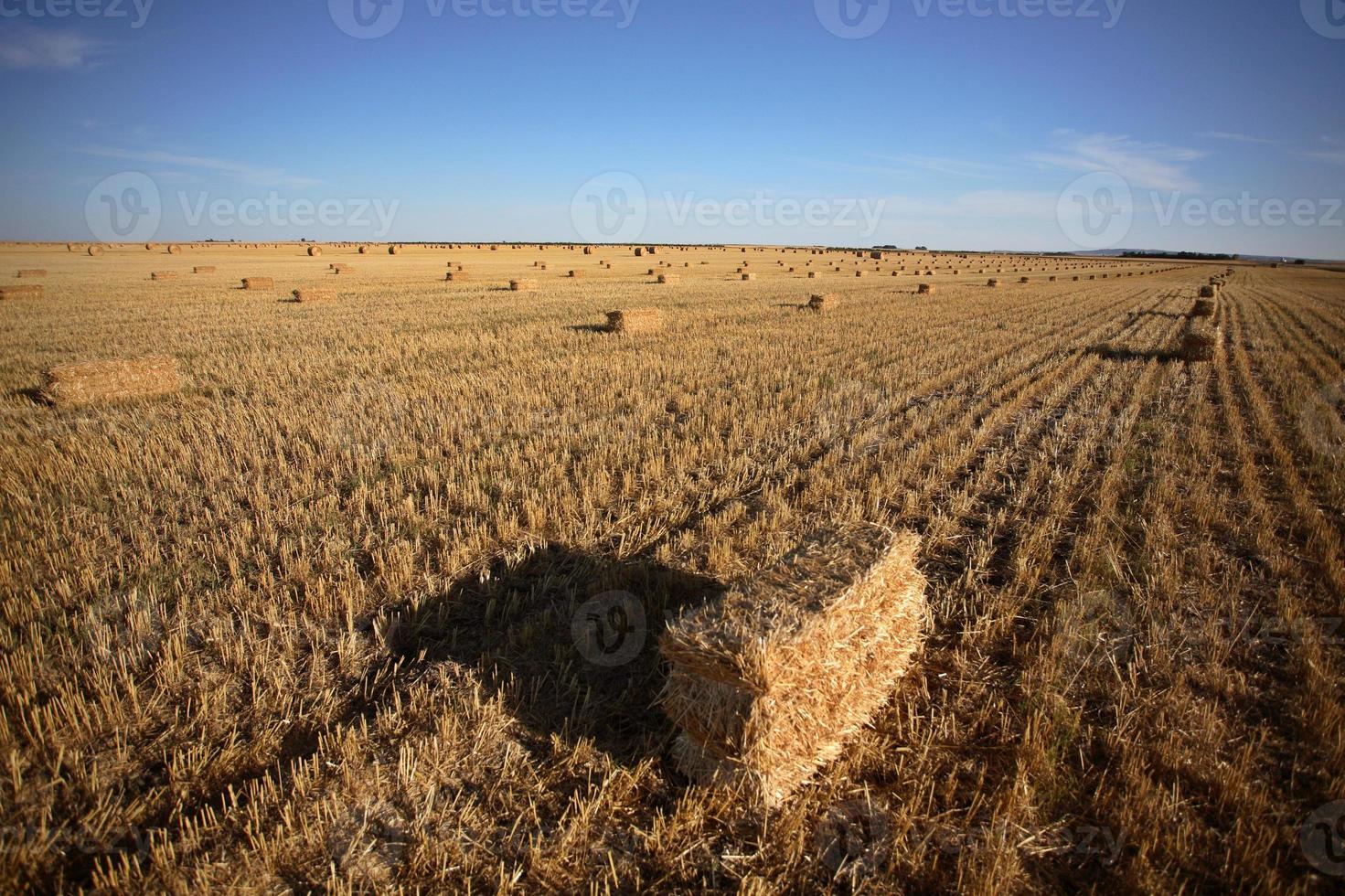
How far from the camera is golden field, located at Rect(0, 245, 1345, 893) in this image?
2580 millimetres

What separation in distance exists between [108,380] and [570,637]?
9751 millimetres

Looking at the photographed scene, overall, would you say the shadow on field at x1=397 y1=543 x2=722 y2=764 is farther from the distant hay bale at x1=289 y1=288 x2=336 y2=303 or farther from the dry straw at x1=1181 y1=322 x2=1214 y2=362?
the distant hay bale at x1=289 y1=288 x2=336 y2=303

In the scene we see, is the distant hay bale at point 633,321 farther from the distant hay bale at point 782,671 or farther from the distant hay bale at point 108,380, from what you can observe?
the distant hay bale at point 782,671

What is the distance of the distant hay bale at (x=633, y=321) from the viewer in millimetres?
15727

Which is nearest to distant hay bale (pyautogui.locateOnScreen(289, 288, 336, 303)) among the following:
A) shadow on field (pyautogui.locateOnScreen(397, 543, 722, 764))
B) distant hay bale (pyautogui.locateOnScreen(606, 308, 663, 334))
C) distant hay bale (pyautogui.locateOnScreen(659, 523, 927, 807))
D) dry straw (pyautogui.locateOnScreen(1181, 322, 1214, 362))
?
distant hay bale (pyautogui.locateOnScreen(606, 308, 663, 334))

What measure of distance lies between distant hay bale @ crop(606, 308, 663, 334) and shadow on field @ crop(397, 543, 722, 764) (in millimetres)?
11414

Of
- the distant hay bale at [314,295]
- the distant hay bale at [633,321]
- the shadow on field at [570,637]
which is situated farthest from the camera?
the distant hay bale at [314,295]

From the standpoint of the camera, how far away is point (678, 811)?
2.74 meters

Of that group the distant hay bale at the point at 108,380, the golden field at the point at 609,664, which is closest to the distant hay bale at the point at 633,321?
the golden field at the point at 609,664

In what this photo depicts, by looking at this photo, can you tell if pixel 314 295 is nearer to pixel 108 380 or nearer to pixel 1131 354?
pixel 108 380

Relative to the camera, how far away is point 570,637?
3.96 meters

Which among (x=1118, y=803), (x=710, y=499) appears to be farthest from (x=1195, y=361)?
(x=1118, y=803)

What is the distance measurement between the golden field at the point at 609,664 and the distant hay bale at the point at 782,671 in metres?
0.21

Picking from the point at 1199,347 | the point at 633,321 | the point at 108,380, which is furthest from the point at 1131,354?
the point at 108,380
